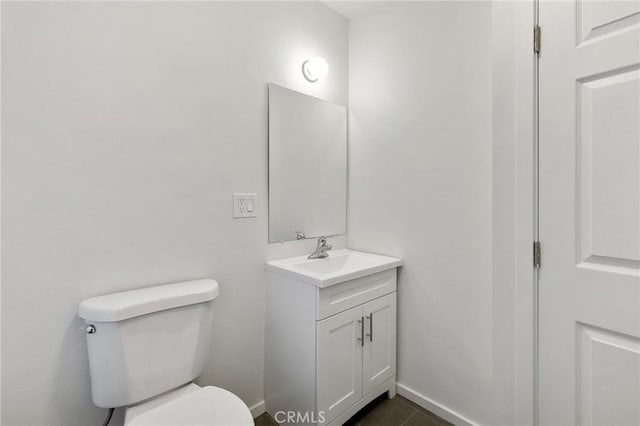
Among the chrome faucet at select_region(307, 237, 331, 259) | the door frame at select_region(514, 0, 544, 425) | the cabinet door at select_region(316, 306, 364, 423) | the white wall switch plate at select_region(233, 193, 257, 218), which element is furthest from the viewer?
the chrome faucet at select_region(307, 237, 331, 259)

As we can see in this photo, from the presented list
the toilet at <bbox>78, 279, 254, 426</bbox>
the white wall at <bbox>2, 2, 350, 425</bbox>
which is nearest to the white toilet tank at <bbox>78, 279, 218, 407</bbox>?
the toilet at <bbox>78, 279, 254, 426</bbox>

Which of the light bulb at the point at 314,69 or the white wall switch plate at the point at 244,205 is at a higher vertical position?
the light bulb at the point at 314,69

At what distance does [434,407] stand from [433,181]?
1.23 meters

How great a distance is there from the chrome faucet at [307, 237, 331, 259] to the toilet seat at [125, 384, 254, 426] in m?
0.86

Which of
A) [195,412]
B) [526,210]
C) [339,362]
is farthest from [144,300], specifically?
[526,210]

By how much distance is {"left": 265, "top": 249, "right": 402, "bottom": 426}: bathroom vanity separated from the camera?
4.73 ft

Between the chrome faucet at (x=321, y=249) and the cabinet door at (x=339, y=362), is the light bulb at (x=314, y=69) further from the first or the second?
the cabinet door at (x=339, y=362)

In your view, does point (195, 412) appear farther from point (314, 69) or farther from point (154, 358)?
point (314, 69)

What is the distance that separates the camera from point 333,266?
189 centimetres

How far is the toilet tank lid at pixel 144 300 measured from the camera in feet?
3.49

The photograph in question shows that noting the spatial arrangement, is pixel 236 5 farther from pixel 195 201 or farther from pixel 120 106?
pixel 195 201

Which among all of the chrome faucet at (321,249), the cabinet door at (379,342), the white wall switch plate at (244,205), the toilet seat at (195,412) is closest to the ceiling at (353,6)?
the white wall switch plate at (244,205)

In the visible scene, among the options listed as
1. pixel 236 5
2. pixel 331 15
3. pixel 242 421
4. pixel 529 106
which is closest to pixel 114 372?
pixel 242 421

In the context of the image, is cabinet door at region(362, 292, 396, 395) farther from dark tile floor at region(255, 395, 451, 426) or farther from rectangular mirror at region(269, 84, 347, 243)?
rectangular mirror at region(269, 84, 347, 243)
